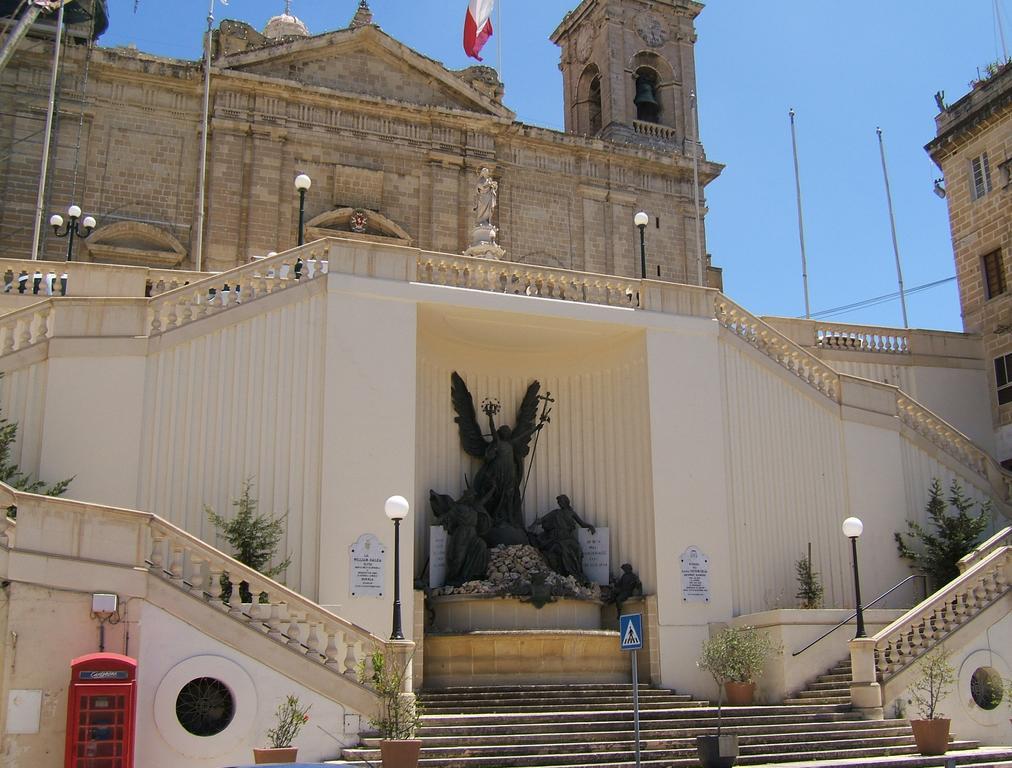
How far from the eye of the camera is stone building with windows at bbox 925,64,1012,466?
28.0 metres

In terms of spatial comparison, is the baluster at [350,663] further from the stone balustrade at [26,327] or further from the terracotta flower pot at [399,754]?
the stone balustrade at [26,327]

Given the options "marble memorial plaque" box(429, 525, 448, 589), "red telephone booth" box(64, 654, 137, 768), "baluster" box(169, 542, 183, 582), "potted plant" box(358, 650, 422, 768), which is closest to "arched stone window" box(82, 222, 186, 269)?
"marble memorial plaque" box(429, 525, 448, 589)

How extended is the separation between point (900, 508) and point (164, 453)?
13.7m

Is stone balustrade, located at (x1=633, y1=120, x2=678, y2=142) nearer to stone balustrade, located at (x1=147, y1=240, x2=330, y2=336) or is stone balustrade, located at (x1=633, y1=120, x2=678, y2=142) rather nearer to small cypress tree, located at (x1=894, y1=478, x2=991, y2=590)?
small cypress tree, located at (x1=894, y1=478, x2=991, y2=590)

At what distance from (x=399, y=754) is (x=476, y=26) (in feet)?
85.5

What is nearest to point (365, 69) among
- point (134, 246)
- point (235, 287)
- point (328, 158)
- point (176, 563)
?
point (328, 158)

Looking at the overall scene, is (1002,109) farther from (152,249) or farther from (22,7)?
(22,7)

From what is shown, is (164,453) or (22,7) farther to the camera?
(22,7)

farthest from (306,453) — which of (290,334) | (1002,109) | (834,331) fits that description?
(1002,109)

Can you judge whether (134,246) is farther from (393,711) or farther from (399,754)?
(399,754)

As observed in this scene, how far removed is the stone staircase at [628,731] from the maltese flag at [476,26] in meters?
22.1

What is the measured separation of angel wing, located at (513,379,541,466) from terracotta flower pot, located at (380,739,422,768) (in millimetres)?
8726

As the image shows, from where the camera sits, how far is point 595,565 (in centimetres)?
2138

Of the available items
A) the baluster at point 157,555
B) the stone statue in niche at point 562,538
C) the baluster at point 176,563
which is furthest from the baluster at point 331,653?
the stone statue in niche at point 562,538
